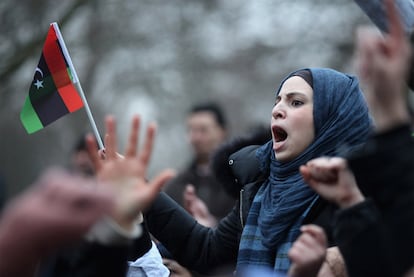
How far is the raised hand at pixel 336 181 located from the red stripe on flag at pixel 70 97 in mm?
2007

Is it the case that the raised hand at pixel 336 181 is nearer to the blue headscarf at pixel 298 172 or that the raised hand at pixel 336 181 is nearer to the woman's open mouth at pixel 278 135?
the blue headscarf at pixel 298 172

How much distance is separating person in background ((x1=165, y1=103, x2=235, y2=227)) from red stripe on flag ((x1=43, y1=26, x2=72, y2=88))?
2.35 meters

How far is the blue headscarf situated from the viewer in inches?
175

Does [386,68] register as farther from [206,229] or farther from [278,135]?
[206,229]

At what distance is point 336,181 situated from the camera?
10.9 feet

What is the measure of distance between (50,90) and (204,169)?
3718 mm

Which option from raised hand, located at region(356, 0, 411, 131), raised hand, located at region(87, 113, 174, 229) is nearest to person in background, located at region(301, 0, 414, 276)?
raised hand, located at region(356, 0, 411, 131)

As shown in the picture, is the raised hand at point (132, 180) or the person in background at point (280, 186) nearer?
the raised hand at point (132, 180)

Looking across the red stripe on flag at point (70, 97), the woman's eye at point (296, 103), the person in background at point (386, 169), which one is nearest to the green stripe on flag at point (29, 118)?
the red stripe on flag at point (70, 97)

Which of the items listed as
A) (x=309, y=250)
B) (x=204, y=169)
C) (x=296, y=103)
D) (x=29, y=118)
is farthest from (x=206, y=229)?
(x=204, y=169)

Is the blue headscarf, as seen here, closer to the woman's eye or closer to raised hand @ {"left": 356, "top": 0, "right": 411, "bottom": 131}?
the woman's eye

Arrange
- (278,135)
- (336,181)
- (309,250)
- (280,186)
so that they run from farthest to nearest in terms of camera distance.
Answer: (278,135), (280,186), (309,250), (336,181)

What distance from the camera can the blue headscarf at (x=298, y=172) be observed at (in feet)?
14.6

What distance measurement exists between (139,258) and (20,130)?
13677mm
